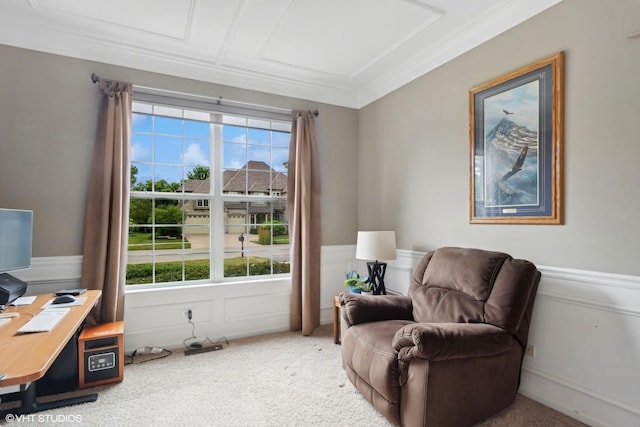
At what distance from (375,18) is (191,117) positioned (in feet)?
6.37

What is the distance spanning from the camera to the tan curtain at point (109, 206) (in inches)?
107

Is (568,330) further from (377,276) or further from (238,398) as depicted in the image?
(238,398)

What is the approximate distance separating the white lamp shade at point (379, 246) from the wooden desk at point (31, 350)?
2136mm

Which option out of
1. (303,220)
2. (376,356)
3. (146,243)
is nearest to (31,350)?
(376,356)

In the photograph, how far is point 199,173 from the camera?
11.0 feet

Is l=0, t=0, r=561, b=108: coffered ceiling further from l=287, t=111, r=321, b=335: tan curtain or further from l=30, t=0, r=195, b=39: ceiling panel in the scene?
l=287, t=111, r=321, b=335: tan curtain

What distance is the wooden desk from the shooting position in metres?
1.15

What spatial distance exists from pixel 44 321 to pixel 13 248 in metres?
0.92

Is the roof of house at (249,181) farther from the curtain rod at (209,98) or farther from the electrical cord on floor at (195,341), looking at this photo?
the electrical cord on floor at (195,341)

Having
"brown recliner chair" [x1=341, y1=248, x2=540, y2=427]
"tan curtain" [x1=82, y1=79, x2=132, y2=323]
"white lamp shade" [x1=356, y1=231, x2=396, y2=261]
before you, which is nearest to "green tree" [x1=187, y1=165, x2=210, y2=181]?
"tan curtain" [x1=82, y1=79, x2=132, y2=323]

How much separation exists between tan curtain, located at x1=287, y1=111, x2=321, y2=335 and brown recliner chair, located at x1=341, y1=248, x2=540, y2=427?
3.87 feet

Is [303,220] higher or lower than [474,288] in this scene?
higher

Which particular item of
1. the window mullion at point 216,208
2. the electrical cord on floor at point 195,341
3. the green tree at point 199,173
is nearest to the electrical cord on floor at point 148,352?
the electrical cord on floor at point 195,341

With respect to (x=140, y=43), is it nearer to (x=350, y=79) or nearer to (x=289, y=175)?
(x=289, y=175)
